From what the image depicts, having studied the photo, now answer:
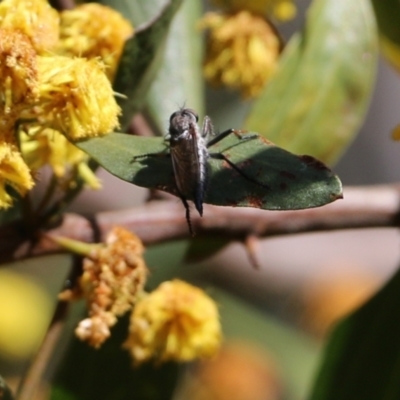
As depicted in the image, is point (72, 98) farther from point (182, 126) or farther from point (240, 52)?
point (240, 52)

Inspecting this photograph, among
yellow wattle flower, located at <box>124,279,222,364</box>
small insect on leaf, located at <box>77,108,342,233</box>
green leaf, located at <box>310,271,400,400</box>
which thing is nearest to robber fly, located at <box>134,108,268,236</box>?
small insect on leaf, located at <box>77,108,342,233</box>

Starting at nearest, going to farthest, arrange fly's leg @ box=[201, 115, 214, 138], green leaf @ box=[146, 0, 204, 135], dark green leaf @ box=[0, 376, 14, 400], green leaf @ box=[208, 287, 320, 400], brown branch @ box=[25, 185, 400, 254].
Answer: dark green leaf @ box=[0, 376, 14, 400] < fly's leg @ box=[201, 115, 214, 138] < brown branch @ box=[25, 185, 400, 254] < green leaf @ box=[146, 0, 204, 135] < green leaf @ box=[208, 287, 320, 400]

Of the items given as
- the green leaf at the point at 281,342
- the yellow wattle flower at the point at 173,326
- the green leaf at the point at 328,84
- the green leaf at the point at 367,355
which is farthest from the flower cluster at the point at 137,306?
the green leaf at the point at 281,342

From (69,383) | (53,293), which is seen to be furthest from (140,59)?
(53,293)

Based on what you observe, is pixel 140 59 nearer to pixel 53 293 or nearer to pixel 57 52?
pixel 57 52

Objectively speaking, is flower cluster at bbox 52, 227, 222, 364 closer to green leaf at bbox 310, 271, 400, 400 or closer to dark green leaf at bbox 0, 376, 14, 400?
dark green leaf at bbox 0, 376, 14, 400

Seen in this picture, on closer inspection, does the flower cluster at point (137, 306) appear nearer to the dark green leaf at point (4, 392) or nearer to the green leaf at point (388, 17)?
the dark green leaf at point (4, 392)

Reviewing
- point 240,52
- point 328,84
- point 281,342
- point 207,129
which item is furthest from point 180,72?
point 281,342

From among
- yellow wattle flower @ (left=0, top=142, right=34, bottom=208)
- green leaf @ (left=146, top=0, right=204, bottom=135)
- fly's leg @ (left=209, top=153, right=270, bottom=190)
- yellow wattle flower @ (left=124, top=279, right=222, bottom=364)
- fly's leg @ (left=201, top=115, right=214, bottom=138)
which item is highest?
fly's leg @ (left=209, top=153, right=270, bottom=190)
